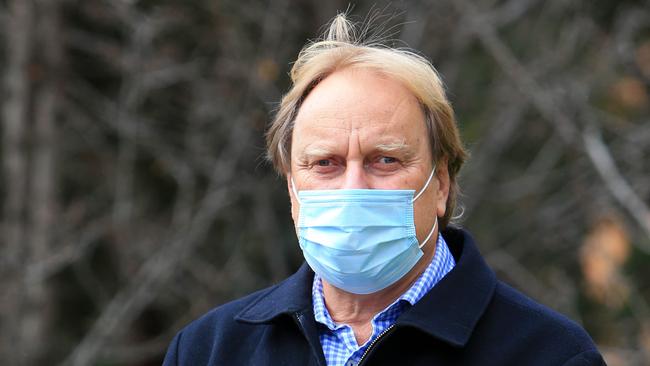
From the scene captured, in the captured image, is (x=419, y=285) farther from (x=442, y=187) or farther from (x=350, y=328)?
(x=442, y=187)

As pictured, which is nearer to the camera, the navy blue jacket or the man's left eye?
the navy blue jacket

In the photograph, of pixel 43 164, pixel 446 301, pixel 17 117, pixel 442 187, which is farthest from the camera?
pixel 43 164

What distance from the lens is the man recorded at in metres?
2.70

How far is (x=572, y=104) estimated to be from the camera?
625cm

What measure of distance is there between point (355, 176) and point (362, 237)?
0.57ft

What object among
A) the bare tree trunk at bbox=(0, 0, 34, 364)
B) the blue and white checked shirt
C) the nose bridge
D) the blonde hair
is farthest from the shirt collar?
the bare tree trunk at bbox=(0, 0, 34, 364)

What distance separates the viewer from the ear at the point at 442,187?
119 inches

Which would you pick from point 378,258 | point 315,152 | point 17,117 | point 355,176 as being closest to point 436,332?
point 378,258

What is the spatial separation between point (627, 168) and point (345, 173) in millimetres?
5395

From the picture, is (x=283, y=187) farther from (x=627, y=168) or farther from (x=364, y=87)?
(x=364, y=87)

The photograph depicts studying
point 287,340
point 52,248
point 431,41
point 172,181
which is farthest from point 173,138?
point 287,340

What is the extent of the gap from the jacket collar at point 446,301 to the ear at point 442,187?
0.11 m

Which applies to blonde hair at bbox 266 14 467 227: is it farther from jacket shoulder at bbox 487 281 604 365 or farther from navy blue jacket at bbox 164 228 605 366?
jacket shoulder at bbox 487 281 604 365

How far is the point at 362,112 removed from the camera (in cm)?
282
